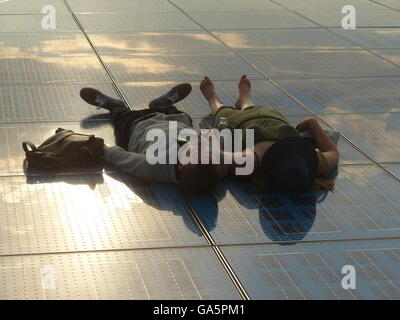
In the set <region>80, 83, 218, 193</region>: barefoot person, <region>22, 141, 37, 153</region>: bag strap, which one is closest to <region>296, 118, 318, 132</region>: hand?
<region>80, 83, 218, 193</region>: barefoot person

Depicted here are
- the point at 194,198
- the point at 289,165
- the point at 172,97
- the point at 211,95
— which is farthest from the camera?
the point at 211,95

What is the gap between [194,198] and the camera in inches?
284

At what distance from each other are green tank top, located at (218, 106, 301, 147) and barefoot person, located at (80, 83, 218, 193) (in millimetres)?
472

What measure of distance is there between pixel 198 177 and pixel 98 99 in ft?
7.57

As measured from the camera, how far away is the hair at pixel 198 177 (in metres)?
7.02

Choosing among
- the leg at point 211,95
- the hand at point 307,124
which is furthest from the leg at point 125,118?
the hand at point 307,124

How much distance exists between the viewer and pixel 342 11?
15180 millimetres

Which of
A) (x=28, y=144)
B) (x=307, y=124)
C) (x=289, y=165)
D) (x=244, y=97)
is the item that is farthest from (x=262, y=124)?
(x=28, y=144)

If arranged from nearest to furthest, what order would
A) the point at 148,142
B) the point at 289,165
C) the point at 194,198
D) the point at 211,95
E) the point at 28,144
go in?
the point at 289,165
the point at 194,198
the point at 148,142
the point at 28,144
the point at 211,95

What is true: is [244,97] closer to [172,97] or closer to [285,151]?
[172,97]

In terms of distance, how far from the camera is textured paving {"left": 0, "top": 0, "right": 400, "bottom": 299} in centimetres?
599

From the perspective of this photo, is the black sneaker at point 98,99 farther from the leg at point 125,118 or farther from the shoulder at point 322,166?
the shoulder at point 322,166
